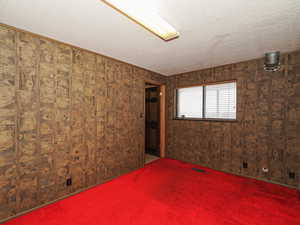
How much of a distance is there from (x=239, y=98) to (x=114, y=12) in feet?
9.57

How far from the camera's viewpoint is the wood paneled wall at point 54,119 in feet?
5.70

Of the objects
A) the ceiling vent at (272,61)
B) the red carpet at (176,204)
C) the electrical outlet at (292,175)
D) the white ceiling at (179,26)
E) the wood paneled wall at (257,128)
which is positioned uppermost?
the white ceiling at (179,26)

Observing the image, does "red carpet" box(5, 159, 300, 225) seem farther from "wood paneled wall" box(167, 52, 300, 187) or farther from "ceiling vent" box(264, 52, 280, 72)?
"ceiling vent" box(264, 52, 280, 72)

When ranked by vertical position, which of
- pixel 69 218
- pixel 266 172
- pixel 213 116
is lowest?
pixel 69 218

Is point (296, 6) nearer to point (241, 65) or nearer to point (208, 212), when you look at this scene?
point (241, 65)

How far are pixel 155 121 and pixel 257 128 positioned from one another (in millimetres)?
2633

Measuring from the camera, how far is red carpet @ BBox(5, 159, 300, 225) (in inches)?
68.1

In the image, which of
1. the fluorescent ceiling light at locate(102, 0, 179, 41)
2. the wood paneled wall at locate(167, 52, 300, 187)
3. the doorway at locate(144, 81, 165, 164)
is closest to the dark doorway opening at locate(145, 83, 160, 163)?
the doorway at locate(144, 81, 165, 164)

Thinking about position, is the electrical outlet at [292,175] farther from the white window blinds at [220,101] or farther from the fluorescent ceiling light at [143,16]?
the fluorescent ceiling light at [143,16]

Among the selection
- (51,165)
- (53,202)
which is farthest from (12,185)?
(53,202)

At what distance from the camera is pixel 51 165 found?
6.73 feet

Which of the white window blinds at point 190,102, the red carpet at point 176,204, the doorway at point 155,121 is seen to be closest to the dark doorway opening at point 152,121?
the doorway at point 155,121

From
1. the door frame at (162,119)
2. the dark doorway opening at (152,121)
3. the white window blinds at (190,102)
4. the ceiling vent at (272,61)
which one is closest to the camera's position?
the ceiling vent at (272,61)

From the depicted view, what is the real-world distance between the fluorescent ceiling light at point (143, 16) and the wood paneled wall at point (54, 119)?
140cm
